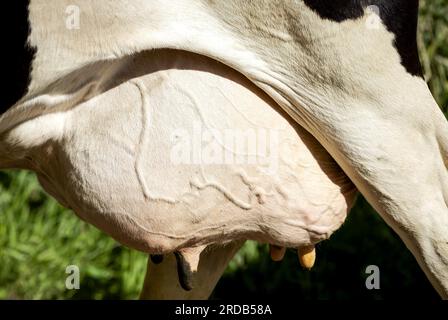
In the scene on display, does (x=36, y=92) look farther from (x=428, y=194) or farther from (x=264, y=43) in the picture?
(x=428, y=194)

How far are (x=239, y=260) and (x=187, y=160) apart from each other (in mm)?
1257

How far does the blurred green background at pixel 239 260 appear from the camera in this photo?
8.30 feet

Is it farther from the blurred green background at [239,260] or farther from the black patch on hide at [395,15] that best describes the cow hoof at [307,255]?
the blurred green background at [239,260]

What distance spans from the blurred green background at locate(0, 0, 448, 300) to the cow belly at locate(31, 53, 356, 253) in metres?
1.12

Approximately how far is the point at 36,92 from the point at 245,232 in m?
0.38

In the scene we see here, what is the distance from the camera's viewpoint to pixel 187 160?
139 centimetres

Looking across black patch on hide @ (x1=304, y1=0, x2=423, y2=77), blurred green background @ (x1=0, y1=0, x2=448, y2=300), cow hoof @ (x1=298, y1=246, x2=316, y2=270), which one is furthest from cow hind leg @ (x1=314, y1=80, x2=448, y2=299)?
blurred green background @ (x1=0, y1=0, x2=448, y2=300)

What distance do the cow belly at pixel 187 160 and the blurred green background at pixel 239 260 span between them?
1119 millimetres

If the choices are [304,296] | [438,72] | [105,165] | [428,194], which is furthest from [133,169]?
[438,72]

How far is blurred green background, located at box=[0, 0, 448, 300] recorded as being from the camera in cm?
253

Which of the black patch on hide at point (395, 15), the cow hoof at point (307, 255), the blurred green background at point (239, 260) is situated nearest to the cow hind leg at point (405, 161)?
the black patch on hide at point (395, 15)

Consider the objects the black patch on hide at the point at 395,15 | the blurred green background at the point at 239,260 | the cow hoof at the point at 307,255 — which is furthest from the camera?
the blurred green background at the point at 239,260

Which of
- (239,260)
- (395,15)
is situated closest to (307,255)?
(395,15)

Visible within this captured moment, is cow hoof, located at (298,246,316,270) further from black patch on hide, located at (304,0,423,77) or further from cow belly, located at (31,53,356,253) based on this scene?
black patch on hide, located at (304,0,423,77)
